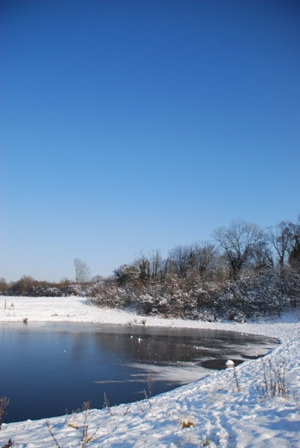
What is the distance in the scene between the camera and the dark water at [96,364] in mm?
9500

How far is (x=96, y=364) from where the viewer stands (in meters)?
14.0

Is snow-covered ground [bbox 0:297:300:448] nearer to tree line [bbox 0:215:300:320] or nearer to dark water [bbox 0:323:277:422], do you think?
dark water [bbox 0:323:277:422]

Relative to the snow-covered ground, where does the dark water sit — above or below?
below

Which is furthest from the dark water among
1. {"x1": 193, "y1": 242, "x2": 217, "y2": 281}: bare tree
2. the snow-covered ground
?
{"x1": 193, "y1": 242, "x2": 217, "y2": 281}: bare tree

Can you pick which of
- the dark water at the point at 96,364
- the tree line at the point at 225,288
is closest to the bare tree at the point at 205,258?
the tree line at the point at 225,288

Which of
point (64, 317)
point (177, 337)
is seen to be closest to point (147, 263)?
point (64, 317)

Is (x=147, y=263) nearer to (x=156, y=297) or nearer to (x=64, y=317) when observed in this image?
(x=156, y=297)

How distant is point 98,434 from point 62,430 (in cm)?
79

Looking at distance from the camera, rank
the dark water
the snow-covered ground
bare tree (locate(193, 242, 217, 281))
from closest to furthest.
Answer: the snow-covered ground → the dark water → bare tree (locate(193, 242, 217, 281))

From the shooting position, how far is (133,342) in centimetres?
2047

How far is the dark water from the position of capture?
950cm

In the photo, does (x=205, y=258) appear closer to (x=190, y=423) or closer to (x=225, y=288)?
(x=225, y=288)

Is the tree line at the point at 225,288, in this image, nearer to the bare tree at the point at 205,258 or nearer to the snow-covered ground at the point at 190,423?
the bare tree at the point at 205,258

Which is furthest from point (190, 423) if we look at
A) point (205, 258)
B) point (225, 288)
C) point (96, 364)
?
point (205, 258)
